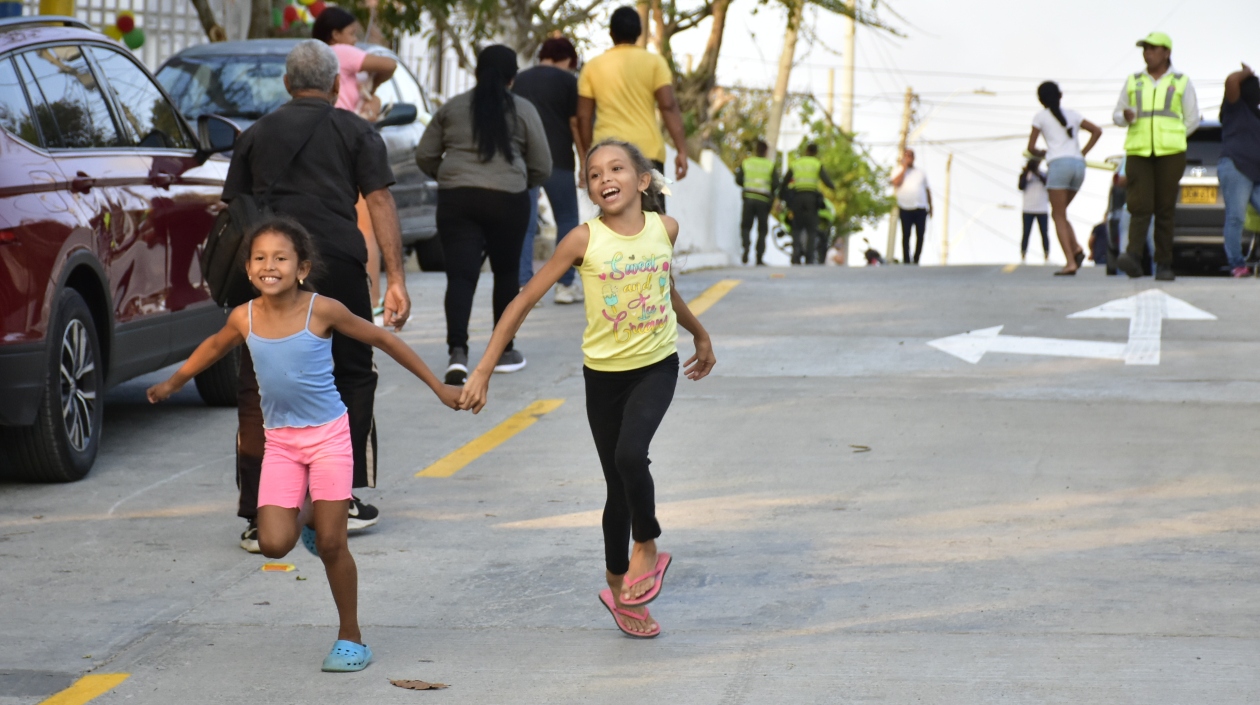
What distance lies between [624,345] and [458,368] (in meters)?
4.10

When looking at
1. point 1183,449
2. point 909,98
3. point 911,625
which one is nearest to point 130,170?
point 911,625

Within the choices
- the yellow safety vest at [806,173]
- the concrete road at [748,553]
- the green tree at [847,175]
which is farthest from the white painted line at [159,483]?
the green tree at [847,175]

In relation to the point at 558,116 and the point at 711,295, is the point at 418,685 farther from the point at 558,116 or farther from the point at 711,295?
the point at 711,295

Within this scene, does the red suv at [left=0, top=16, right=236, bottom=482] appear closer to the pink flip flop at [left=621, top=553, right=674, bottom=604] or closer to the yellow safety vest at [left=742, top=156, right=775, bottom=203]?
the pink flip flop at [left=621, top=553, right=674, bottom=604]

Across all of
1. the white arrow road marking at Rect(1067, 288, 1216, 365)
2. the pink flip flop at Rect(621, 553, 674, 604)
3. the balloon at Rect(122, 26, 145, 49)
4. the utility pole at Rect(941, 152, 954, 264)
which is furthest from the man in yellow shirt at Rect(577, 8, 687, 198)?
the utility pole at Rect(941, 152, 954, 264)

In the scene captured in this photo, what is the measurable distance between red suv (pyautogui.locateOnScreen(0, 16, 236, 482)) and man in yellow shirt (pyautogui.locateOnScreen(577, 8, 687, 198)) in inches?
143

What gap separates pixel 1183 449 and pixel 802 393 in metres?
2.17

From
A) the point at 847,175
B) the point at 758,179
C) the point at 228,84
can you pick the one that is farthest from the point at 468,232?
the point at 847,175

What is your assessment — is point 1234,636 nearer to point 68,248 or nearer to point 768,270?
point 68,248

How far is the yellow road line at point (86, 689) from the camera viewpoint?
4217 millimetres

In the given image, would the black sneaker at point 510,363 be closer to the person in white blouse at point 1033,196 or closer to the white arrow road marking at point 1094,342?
the white arrow road marking at point 1094,342

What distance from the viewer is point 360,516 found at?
6.02m

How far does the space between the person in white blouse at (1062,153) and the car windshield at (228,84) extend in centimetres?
685

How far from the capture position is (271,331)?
15.1 ft
